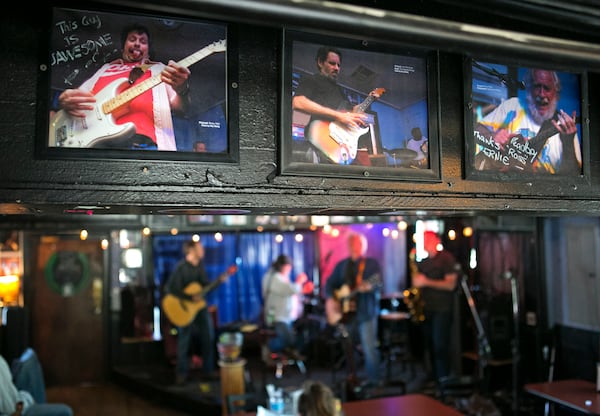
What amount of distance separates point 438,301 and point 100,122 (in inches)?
257

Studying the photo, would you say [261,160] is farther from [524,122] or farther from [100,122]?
[524,122]

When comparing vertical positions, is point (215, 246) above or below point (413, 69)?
below

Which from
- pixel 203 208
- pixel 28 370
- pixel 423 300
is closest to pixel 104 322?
pixel 28 370

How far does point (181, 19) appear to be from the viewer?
1.43 meters

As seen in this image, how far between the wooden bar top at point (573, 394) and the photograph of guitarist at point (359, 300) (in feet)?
10.2

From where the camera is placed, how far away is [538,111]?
1859 millimetres

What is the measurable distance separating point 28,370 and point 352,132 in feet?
16.4

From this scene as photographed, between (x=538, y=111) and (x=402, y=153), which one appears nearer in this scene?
(x=402, y=153)

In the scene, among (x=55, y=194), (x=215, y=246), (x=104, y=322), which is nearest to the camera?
(x=55, y=194)

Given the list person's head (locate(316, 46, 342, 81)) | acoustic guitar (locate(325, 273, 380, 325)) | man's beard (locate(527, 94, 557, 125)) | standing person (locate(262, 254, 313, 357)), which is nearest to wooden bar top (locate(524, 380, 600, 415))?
man's beard (locate(527, 94, 557, 125))

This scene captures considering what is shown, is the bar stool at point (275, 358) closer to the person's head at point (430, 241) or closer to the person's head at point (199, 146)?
the person's head at point (430, 241)

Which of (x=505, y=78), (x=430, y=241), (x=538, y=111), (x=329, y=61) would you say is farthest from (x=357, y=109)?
(x=430, y=241)

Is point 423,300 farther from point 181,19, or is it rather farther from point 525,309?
point 181,19

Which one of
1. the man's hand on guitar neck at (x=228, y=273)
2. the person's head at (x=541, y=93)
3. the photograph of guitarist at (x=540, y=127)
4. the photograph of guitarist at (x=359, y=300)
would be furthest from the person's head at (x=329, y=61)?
the man's hand on guitar neck at (x=228, y=273)
